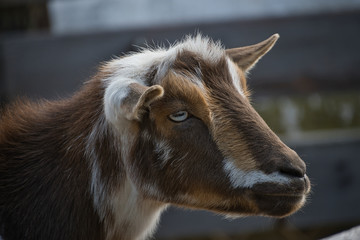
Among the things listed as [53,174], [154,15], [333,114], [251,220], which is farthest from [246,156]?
[333,114]

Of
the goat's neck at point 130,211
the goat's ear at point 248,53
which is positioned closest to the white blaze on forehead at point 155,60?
the goat's ear at point 248,53

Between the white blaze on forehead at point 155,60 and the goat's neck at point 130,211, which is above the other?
the white blaze on forehead at point 155,60

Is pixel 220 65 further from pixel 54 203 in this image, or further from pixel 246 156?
pixel 54 203

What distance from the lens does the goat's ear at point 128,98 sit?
3.66m

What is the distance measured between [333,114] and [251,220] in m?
3.49

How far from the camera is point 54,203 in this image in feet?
13.4

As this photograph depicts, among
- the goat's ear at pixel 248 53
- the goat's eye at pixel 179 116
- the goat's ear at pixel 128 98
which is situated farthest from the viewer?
the goat's ear at pixel 248 53

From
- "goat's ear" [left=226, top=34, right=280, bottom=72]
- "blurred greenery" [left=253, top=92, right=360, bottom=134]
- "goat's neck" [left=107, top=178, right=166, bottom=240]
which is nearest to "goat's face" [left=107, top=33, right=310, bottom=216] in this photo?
"goat's neck" [left=107, top=178, right=166, bottom=240]

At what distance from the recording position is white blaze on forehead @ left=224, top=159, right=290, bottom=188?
3.68 metres

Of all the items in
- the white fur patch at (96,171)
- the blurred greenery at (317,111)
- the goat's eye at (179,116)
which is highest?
the goat's eye at (179,116)

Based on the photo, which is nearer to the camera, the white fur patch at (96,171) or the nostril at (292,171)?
the nostril at (292,171)

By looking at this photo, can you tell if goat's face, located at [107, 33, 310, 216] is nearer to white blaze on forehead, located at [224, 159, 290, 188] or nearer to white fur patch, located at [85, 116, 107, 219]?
white blaze on forehead, located at [224, 159, 290, 188]

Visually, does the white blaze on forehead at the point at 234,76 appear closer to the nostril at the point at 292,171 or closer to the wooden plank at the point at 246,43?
the nostril at the point at 292,171

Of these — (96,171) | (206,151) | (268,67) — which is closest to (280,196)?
(206,151)
